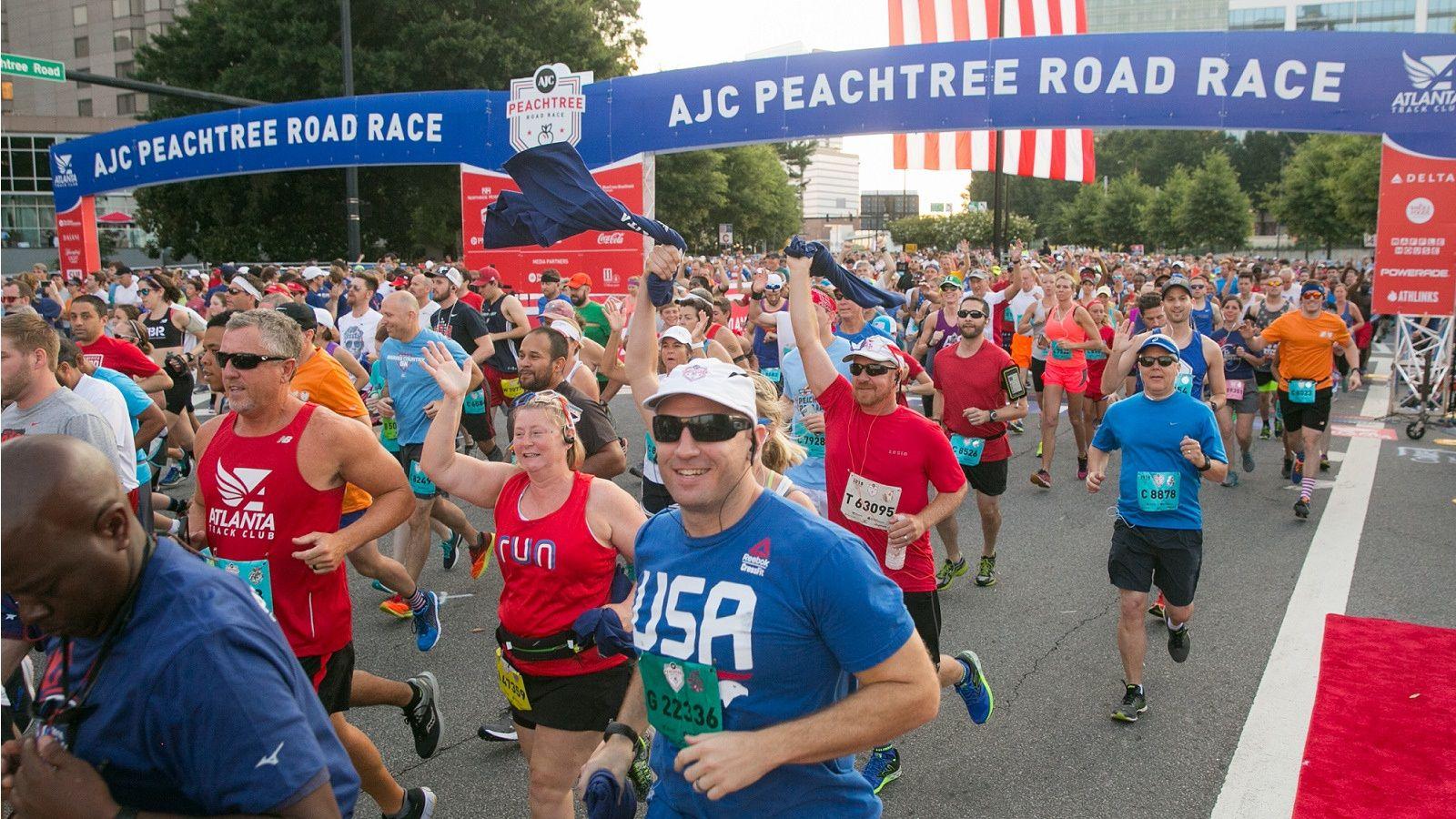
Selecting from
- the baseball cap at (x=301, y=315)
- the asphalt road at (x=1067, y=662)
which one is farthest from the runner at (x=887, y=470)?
the baseball cap at (x=301, y=315)

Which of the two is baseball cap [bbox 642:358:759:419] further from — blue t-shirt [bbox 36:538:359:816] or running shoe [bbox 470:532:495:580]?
running shoe [bbox 470:532:495:580]

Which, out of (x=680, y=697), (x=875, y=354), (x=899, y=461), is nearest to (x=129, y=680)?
(x=680, y=697)

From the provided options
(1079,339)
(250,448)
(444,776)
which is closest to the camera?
(250,448)

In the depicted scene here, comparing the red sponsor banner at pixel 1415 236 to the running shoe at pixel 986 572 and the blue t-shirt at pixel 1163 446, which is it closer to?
the running shoe at pixel 986 572

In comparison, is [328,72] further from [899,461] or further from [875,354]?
[899,461]

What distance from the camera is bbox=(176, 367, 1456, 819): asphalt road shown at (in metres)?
4.48

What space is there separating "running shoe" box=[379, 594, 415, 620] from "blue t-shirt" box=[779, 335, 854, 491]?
2.54 metres

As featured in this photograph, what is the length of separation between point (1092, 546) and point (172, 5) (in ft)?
255

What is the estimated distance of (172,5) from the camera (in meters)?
69.4

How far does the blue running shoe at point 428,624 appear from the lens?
225 inches

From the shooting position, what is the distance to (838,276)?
5.09 metres

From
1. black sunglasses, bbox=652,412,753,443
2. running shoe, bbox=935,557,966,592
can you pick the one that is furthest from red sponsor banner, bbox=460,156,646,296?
black sunglasses, bbox=652,412,753,443

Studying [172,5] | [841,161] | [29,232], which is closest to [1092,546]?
[29,232]

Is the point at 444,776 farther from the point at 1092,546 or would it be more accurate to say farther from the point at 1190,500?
the point at 1092,546
